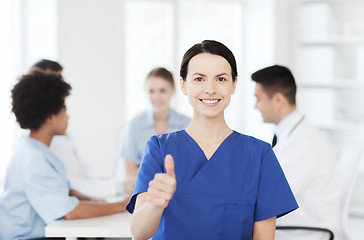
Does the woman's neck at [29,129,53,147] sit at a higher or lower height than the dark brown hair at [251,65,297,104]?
lower

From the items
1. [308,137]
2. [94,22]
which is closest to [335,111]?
[94,22]

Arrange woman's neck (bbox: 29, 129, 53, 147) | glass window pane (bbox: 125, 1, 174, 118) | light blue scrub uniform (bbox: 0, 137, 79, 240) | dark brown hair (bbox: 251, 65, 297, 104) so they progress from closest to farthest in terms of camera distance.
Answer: light blue scrub uniform (bbox: 0, 137, 79, 240) < woman's neck (bbox: 29, 129, 53, 147) < dark brown hair (bbox: 251, 65, 297, 104) < glass window pane (bbox: 125, 1, 174, 118)

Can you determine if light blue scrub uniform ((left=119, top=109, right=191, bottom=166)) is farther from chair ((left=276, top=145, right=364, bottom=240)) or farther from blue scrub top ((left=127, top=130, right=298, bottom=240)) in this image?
blue scrub top ((left=127, top=130, right=298, bottom=240))

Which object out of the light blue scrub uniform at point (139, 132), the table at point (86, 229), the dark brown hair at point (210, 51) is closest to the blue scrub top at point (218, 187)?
the dark brown hair at point (210, 51)

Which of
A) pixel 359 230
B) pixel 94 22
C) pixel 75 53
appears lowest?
pixel 359 230

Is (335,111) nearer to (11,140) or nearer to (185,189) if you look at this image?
(11,140)

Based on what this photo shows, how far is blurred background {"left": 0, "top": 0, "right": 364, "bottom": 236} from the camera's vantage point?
4086mm

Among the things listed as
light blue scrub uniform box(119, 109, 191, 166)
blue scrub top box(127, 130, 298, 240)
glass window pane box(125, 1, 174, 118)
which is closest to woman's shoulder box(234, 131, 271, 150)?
blue scrub top box(127, 130, 298, 240)

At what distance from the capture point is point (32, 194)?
6.72 ft

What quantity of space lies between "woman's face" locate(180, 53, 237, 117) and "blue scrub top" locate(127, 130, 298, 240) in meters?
0.11

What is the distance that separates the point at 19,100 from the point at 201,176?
107 centimetres

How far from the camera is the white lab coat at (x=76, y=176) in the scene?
2.55 metres

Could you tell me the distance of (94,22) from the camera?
4.21 metres

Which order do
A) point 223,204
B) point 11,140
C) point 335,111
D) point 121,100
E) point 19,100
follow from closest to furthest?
point 223,204, point 19,100, point 11,140, point 121,100, point 335,111
